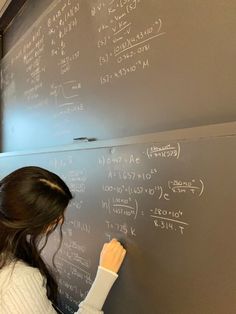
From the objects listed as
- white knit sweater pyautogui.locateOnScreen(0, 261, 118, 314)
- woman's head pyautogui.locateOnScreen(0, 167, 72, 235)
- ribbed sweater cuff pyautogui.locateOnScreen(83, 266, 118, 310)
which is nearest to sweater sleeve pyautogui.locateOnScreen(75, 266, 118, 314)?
ribbed sweater cuff pyautogui.locateOnScreen(83, 266, 118, 310)

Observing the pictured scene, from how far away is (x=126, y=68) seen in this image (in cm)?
157

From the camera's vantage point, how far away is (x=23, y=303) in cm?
128

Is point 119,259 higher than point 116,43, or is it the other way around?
point 116,43

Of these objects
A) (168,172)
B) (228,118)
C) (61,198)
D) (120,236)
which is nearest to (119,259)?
(120,236)

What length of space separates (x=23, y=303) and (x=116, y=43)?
111 cm

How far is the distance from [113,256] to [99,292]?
153mm

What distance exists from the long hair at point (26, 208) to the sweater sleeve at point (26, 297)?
0.08 metres

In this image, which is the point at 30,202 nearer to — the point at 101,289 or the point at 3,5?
the point at 101,289

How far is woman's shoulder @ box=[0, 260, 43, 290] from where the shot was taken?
1282mm

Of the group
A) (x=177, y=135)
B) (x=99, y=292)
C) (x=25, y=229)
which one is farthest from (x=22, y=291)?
(x=177, y=135)

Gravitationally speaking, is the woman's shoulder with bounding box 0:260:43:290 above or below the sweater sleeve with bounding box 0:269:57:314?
above

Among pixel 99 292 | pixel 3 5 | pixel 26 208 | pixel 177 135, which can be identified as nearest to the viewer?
pixel 177 135

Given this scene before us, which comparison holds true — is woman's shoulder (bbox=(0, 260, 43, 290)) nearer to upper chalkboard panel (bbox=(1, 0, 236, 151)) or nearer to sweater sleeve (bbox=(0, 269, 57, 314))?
sweater sleeve (bbox=(0, 269, 57, 314))

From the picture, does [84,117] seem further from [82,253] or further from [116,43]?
[82,253]
